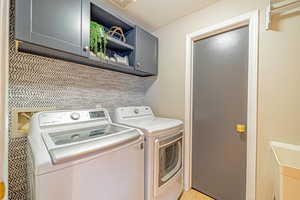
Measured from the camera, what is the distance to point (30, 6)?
3.00 feet

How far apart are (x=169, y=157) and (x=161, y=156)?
281mm

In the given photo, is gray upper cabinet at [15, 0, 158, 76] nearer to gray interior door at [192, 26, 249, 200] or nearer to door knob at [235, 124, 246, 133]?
gray interior door at [192, 26, 249, 200]

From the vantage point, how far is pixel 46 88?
1.28 m

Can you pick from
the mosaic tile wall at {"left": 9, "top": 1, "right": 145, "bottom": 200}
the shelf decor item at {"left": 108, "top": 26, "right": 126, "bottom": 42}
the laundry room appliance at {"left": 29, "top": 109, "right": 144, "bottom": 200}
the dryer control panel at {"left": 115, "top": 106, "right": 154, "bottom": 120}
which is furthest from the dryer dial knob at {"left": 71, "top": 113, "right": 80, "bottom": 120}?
the shelf decor item at {"left": 108, "top": 26, "right": 126, "bottom": 42}

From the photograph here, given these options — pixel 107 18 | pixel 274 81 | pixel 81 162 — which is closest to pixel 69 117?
pixel 81 162

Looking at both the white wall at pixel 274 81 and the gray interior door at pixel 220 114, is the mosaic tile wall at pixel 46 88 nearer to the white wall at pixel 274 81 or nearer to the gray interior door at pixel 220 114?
the gray interior door at pixel 220 114

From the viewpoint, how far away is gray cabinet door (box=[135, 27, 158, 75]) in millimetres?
1749

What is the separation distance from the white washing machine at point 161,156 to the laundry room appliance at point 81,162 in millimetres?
90

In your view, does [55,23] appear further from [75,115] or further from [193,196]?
[193,196]

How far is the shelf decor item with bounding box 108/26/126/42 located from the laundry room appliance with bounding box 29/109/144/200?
105 cm

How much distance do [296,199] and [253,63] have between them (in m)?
1.09

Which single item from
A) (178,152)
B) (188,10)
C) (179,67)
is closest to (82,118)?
(178,152)

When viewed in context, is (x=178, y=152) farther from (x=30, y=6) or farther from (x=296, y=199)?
(x=30, y=6)

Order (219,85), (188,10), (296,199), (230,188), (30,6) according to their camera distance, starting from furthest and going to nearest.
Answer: (188,10) → (219,85) → (230,188) → (30,6) → (296,199)
